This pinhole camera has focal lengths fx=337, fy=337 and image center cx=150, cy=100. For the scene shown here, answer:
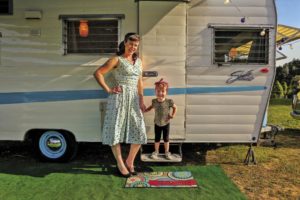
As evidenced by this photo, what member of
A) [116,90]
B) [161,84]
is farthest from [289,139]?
[116,90]

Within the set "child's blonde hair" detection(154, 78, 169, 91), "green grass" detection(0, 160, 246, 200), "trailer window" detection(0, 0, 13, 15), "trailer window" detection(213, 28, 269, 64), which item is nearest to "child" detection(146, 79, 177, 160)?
"child's blonde hair" detection(154, 78, 169, 91)

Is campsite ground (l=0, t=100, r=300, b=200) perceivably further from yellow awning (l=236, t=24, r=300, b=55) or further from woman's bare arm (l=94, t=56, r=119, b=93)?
yellow awning (l=236, t=24, r=300, b=55)

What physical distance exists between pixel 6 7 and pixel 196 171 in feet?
13.2

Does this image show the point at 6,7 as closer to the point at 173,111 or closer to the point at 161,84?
the point at 161,84

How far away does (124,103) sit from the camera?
486 centimetres

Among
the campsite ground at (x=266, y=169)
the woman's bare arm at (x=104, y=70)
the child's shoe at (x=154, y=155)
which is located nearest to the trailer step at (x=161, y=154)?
the child's shoe at (x=154, y=155)

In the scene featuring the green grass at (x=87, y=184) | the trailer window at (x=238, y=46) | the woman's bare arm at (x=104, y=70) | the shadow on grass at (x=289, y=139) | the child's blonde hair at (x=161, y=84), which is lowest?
the green grass at (x=87, y=184)

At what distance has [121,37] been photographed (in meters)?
5.32

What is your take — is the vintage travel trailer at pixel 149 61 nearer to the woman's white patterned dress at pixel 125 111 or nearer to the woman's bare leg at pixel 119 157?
the woman's white patterned dress at pixel 125 111

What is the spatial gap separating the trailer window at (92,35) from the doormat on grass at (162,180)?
2.03m

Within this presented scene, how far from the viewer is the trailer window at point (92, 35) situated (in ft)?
17.7

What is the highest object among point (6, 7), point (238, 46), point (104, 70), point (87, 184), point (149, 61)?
point (6, 7)

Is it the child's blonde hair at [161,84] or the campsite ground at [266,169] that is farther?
the child's blonde hair at [161,84]

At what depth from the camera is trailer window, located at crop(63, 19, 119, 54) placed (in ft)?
17.7
